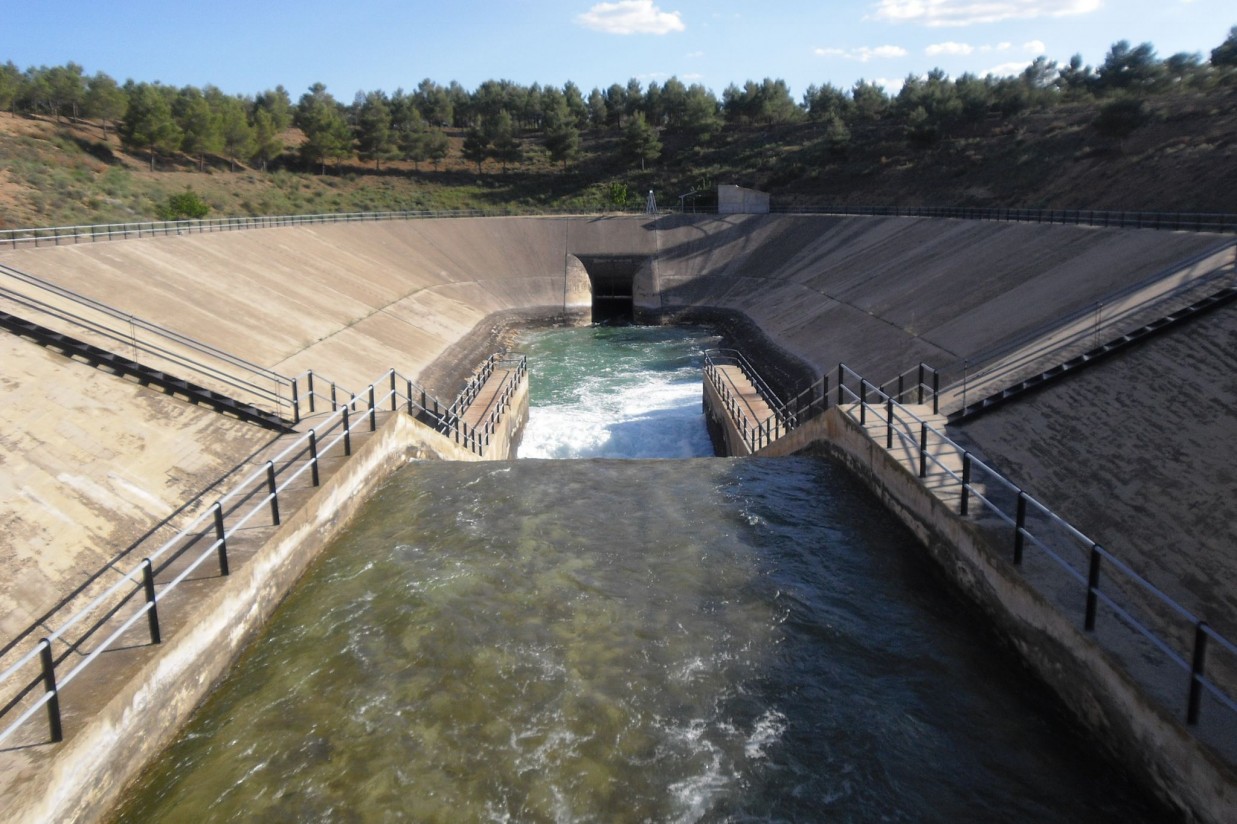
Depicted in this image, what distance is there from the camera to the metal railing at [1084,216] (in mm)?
28359

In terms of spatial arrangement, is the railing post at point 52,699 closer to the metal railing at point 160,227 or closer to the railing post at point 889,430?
the railing post at point 889,430

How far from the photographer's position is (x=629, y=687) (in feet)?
25.3

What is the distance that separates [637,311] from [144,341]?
3590cm

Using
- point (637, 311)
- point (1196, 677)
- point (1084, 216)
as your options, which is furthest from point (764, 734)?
point (637, 311)

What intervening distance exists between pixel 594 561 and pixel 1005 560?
14.7ft

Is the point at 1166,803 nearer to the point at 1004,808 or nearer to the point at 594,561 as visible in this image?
the point at 1004,808

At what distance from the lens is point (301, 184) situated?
81.6 metres

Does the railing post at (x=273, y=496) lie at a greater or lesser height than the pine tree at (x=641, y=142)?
lesser

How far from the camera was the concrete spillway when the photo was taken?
41.2ft

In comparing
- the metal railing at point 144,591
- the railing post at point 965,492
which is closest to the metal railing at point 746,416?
the railing post at point 965,492

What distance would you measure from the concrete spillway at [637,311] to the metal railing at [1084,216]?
6.49ft

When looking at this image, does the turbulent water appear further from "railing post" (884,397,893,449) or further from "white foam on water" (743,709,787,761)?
"white foam on water" (743,709,787,761)

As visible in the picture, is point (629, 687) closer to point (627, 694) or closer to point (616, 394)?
point (627, 694)

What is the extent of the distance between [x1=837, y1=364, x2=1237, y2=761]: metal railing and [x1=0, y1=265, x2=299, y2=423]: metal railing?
1327 cm
